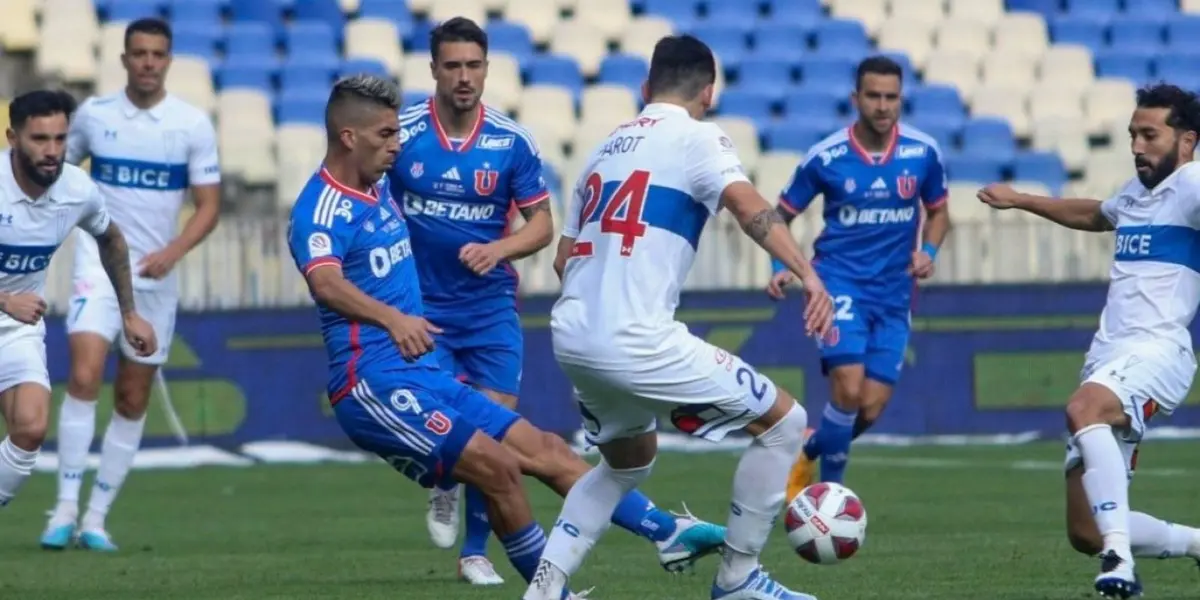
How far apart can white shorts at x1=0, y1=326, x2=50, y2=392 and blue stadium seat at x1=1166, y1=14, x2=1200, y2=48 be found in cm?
1693

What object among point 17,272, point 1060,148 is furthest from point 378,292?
point 1060,148

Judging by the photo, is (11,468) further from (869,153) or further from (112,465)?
(869,153)

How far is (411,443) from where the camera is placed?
7.96m

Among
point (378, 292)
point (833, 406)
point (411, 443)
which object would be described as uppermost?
point (378, 292)

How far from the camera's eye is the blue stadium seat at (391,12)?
22.8 m

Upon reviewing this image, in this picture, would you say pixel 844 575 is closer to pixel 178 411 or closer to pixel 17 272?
pixel 17 272

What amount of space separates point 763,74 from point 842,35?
3.77ft

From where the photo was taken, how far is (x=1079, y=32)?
24.2 meters

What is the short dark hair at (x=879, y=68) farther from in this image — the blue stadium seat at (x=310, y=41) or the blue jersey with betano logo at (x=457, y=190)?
the blue stadium seat at (x=310, y=41)

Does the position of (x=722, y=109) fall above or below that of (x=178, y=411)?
above

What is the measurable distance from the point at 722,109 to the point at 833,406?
33.3 ft

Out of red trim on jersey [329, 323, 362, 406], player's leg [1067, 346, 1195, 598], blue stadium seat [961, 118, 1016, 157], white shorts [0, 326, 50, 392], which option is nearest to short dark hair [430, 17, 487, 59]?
→ red trim on jersey [329, 323, 362, 406]

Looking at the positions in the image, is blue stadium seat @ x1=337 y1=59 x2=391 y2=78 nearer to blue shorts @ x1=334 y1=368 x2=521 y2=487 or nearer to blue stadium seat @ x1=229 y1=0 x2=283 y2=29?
blue stadium seat @ x1=229 y1=0 x2=283 y2=29

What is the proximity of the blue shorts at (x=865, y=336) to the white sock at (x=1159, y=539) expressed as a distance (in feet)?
13.0
